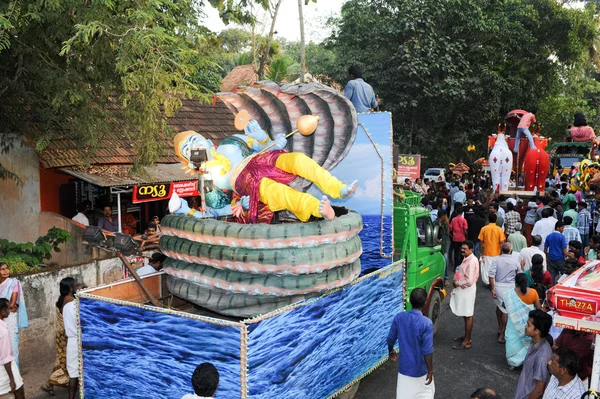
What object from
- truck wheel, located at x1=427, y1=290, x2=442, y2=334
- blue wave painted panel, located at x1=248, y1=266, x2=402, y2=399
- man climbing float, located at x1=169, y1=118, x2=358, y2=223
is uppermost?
man climbing float, located at x1=169, y1=118, x2=358, y2=223

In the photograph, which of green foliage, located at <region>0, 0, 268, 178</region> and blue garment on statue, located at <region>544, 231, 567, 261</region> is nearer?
green foliage, located at <region>0, 0, 268, 178</region>

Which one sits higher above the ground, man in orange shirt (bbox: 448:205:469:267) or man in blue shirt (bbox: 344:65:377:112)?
man in blue shirt (bbox: 344:65:377:112)

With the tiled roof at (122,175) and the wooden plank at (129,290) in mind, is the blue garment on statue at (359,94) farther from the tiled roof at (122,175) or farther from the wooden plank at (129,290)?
the tiled roof at (122,175)

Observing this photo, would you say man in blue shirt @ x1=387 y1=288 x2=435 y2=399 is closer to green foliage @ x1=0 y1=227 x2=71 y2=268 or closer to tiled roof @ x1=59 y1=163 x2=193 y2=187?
green foliage @ x1=0 y1=227 x2=71 y2=268

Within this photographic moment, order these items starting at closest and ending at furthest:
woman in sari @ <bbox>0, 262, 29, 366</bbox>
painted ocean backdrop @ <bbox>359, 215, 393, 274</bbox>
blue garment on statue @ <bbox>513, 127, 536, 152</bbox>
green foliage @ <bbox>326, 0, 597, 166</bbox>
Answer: woman in sari @ <bbox>0, 262, 29, 366</bbox>
painted ocean backdrop @ <bbox>359, 215, 393, 274</bbox>
blue garment on statue @ <bbox>513, 127, 536, 152</bbox>
green foliage @ <bbox>326, 0, 597, 166</bbox>

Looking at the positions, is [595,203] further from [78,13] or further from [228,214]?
[78,13]

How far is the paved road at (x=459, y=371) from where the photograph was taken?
7320 mm

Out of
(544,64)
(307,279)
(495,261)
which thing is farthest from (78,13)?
(544,64)

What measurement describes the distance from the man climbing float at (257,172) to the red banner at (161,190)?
5474 millimetres

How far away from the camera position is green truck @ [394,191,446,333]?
8.20 m

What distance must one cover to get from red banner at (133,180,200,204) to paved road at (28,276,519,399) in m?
5.28

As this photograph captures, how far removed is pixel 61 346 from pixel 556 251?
826 centimetres

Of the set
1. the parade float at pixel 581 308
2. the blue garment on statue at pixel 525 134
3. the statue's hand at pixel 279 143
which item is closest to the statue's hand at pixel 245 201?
the statue's hand at pixel 279 143

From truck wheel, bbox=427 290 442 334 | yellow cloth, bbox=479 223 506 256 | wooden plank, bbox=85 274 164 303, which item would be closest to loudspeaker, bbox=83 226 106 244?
wooden plank, bbox=85 274 164 303
